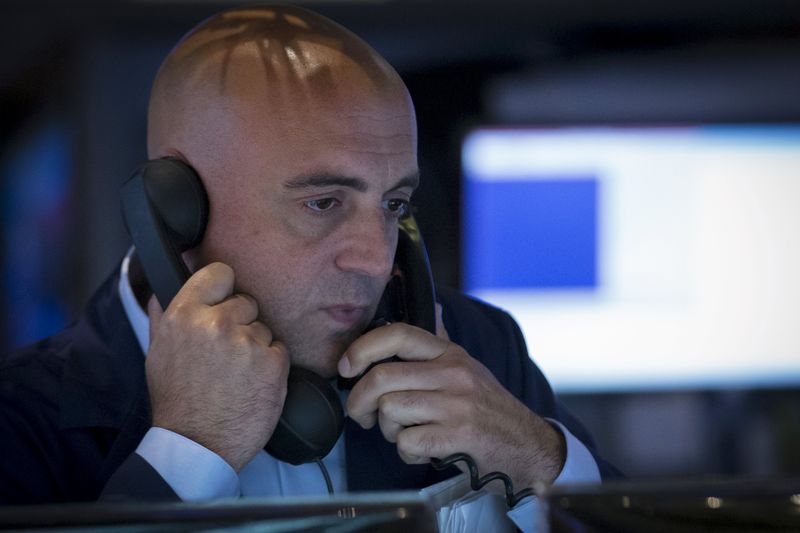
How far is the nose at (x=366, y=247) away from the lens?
44.0 inches

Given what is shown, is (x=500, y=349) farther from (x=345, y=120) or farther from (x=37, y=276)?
(x=37, y=276)

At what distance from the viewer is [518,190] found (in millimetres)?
2305

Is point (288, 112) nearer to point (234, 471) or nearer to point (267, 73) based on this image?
point (267, 73)

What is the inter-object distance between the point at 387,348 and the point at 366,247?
0.13 m

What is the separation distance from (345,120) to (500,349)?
433 mm

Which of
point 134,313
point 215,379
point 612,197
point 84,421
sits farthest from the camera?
point 612,197

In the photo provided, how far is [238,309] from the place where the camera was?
1.06 metres

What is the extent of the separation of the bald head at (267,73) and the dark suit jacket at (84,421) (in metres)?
0.24

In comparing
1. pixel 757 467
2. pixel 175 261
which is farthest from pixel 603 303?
pixel 175 261

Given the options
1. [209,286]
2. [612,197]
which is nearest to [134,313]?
[209,286]

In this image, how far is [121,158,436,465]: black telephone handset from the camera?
1.06 meters

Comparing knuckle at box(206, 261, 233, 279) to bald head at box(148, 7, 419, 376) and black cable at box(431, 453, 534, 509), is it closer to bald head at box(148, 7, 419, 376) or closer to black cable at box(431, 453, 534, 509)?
bald head at box(148, 7, 419, 376)

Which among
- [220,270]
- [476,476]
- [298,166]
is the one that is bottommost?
[476,476]

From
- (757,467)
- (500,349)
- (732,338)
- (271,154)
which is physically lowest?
(757,467)
